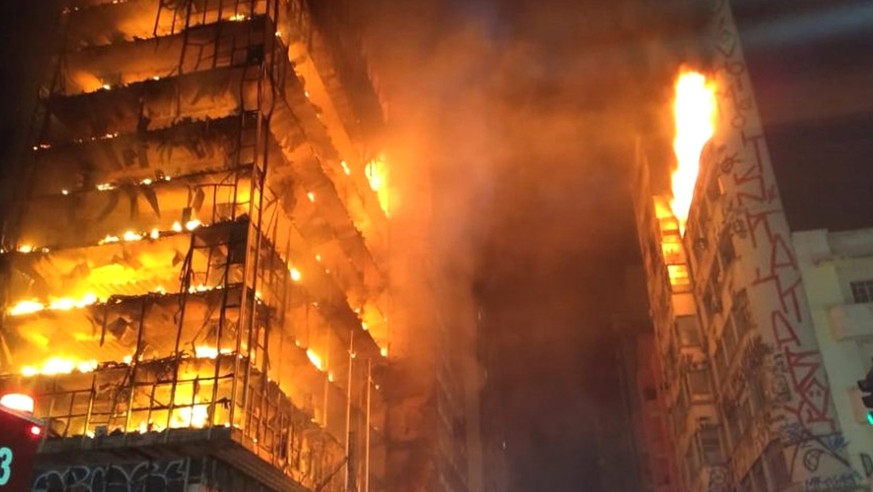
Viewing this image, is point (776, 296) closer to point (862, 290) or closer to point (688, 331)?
point (862, 290)

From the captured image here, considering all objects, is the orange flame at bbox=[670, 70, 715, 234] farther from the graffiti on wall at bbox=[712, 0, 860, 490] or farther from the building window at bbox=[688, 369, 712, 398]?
the building window at bbox=[688, 369, 712, 398]

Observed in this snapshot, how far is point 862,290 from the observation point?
25.8 m

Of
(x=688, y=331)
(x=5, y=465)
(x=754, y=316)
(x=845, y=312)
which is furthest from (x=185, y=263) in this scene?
(x=688, y=331)

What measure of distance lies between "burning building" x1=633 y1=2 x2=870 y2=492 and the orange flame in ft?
0.32

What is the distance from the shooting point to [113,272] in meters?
21.7

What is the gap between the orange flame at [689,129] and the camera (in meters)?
33.7

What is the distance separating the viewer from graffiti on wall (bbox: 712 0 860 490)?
2441cm

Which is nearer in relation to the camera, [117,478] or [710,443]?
[117,478]

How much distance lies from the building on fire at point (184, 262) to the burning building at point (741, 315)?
1382cm

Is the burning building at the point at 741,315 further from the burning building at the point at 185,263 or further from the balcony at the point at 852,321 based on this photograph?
the burning building at the point at 185,263

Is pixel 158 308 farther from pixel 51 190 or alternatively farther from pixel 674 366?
pixel 674 366

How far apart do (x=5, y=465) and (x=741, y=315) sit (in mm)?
27867

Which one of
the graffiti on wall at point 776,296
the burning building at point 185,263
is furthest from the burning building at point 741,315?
the burning building at point 185,263

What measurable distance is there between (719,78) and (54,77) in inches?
981
